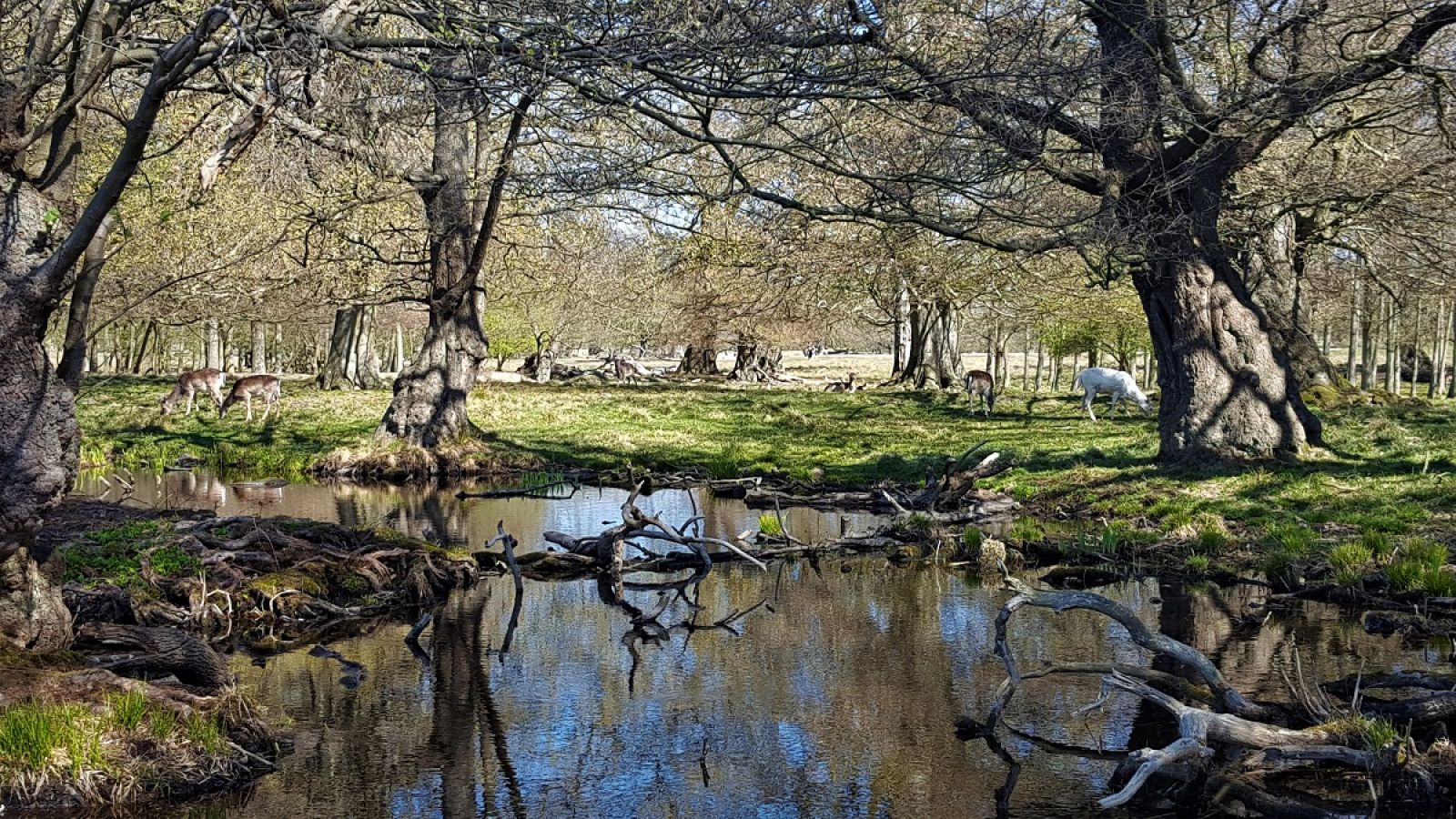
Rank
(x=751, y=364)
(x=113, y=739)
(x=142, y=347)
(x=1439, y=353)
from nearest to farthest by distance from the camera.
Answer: (x=113, y=739), (x=1439, y=353), (x=142, y=347), (x=751, y=364)

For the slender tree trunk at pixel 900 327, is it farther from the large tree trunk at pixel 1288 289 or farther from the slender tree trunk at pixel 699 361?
the large tree trunk at pixel 1288 289

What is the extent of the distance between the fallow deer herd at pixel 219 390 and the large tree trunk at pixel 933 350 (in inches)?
834

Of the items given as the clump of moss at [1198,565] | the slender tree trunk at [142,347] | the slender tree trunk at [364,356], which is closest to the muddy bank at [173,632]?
the clump of moss at [1198,565]

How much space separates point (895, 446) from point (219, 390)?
61.0 feet

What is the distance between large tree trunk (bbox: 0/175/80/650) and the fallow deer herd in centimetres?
2301

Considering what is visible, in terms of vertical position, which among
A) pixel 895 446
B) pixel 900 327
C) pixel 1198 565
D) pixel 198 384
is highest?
pixel 900 327

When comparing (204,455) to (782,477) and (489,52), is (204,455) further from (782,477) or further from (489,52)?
(489,52)

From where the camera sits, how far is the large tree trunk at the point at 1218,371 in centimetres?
1728

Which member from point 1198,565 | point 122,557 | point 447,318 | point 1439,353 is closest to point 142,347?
point 447,318

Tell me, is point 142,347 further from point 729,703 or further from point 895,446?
point 729,703

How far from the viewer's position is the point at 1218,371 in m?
17.4

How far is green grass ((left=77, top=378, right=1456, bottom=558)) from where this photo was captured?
15.1 meters

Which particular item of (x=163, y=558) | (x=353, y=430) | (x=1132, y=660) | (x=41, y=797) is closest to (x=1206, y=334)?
(x=1132, y=660)

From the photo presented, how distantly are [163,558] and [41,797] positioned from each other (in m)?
A: 4.87
